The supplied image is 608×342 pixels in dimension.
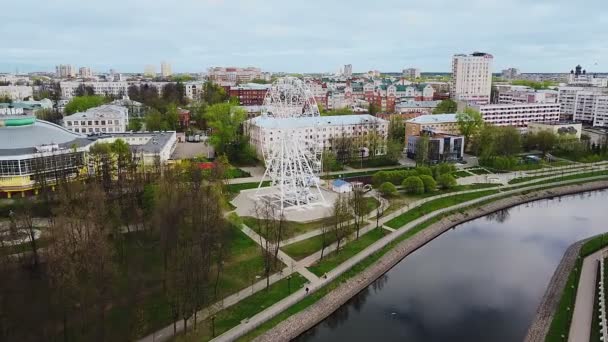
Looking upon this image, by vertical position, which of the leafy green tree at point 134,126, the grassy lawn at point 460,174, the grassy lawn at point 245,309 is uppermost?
the leafy green tree at point 134,126

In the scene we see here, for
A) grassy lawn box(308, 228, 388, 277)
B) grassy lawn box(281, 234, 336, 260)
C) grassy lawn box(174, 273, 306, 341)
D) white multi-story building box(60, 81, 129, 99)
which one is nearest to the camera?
grassy lawn box(174, 273, 306, 341)

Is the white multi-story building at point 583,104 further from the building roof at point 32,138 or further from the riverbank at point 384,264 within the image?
the building roof at point 32,138

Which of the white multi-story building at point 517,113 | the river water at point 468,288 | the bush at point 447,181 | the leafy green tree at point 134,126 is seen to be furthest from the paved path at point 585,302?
the leafy green tree at point 134,126

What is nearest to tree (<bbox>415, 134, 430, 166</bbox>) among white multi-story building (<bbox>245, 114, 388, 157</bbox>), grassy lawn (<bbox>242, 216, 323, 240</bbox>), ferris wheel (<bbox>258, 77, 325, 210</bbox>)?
white multi-story building (<bbox>245, 114, 388, 157</bbox>)

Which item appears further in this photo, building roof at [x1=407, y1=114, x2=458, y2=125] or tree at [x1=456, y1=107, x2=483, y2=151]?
building roof at [x1=407, y1=114, x2=458, y2=125]

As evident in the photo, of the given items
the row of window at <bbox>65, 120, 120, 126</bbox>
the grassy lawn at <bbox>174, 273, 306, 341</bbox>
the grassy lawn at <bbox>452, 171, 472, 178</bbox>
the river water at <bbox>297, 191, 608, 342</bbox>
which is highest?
the row of window at <bbox>65, 120, 120, 126</bbox>

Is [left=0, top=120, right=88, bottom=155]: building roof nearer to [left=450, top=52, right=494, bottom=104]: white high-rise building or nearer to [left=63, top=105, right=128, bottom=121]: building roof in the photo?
[left=63, top=105, right=128, bottom=121]: building roof

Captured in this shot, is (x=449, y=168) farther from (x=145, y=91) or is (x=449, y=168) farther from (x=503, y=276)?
(x=145, y=91)
